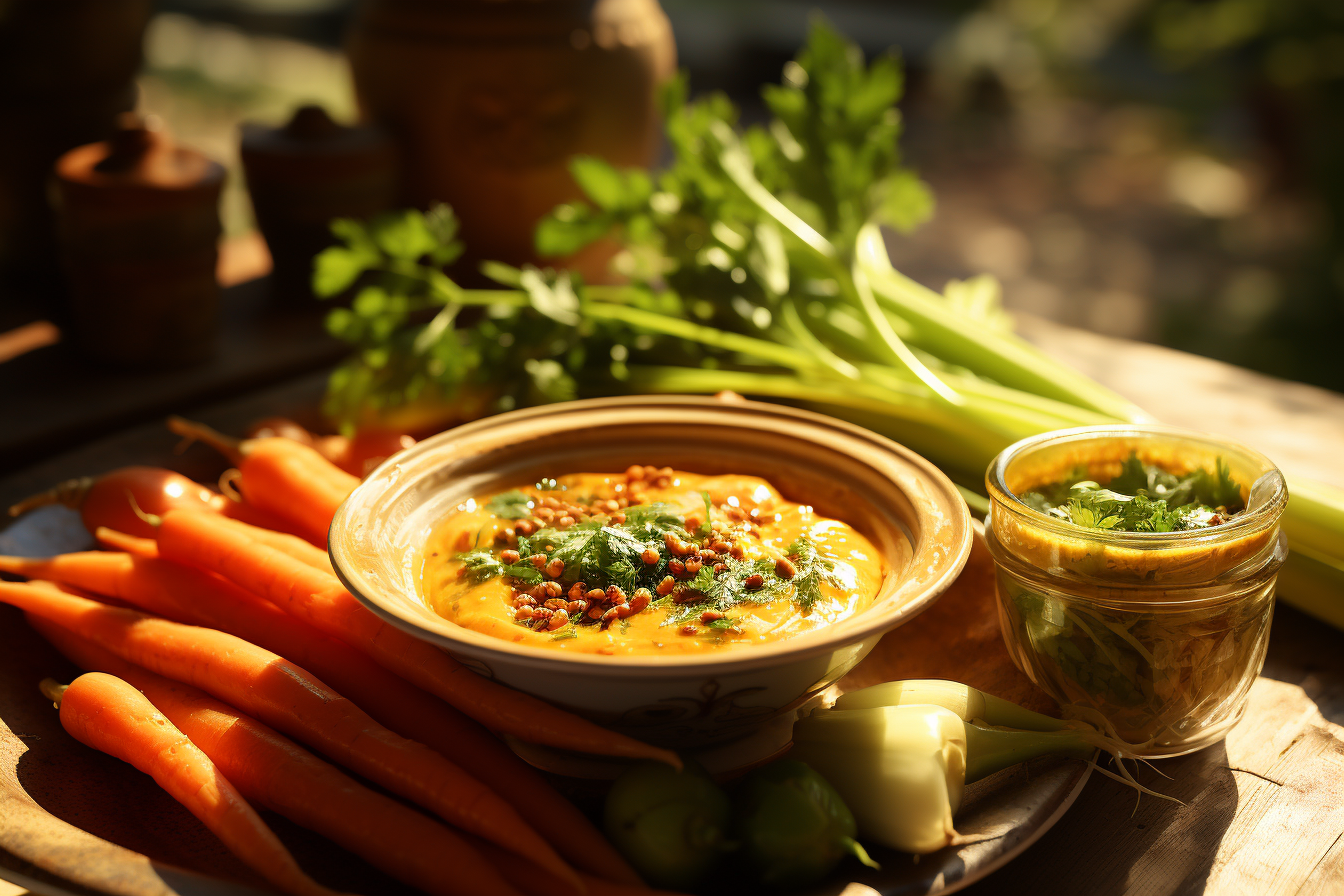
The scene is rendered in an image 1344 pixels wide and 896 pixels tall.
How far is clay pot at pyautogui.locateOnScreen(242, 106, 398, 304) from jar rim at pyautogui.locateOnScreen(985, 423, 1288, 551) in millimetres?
2544

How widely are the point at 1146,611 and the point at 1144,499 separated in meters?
0.22

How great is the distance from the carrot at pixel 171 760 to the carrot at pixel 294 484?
0.56 meters

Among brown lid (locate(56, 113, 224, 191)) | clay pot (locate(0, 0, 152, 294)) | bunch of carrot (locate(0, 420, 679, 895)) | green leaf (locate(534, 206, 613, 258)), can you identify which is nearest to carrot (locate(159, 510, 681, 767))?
bunch of carrot (locate(0, 420, 679, 895))

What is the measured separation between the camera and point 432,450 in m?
2.10

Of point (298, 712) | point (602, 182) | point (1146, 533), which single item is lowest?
point (298, 712)

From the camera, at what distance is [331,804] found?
158 centimetres

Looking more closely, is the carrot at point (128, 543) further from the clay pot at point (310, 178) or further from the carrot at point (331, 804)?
the clay pot at point (310, 178)

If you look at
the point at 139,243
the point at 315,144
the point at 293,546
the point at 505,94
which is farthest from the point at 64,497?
the point at 505,94

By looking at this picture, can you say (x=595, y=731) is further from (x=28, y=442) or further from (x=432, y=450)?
(x=28, y=442)

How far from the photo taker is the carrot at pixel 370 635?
62.9 inches

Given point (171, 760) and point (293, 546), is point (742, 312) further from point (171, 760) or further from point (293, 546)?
point (171, 760)

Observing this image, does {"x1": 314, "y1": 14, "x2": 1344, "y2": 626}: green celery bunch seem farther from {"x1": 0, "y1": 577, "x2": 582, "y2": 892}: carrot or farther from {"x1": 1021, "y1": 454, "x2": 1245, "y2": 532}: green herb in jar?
{"x1": 0, "y1": 577, "x2": 582, "y2": 892}: carrot

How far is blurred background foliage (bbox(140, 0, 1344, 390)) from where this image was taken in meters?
7.16

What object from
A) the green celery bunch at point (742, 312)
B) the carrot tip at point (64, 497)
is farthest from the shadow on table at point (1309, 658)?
the carrot tip at point (64, 497)
